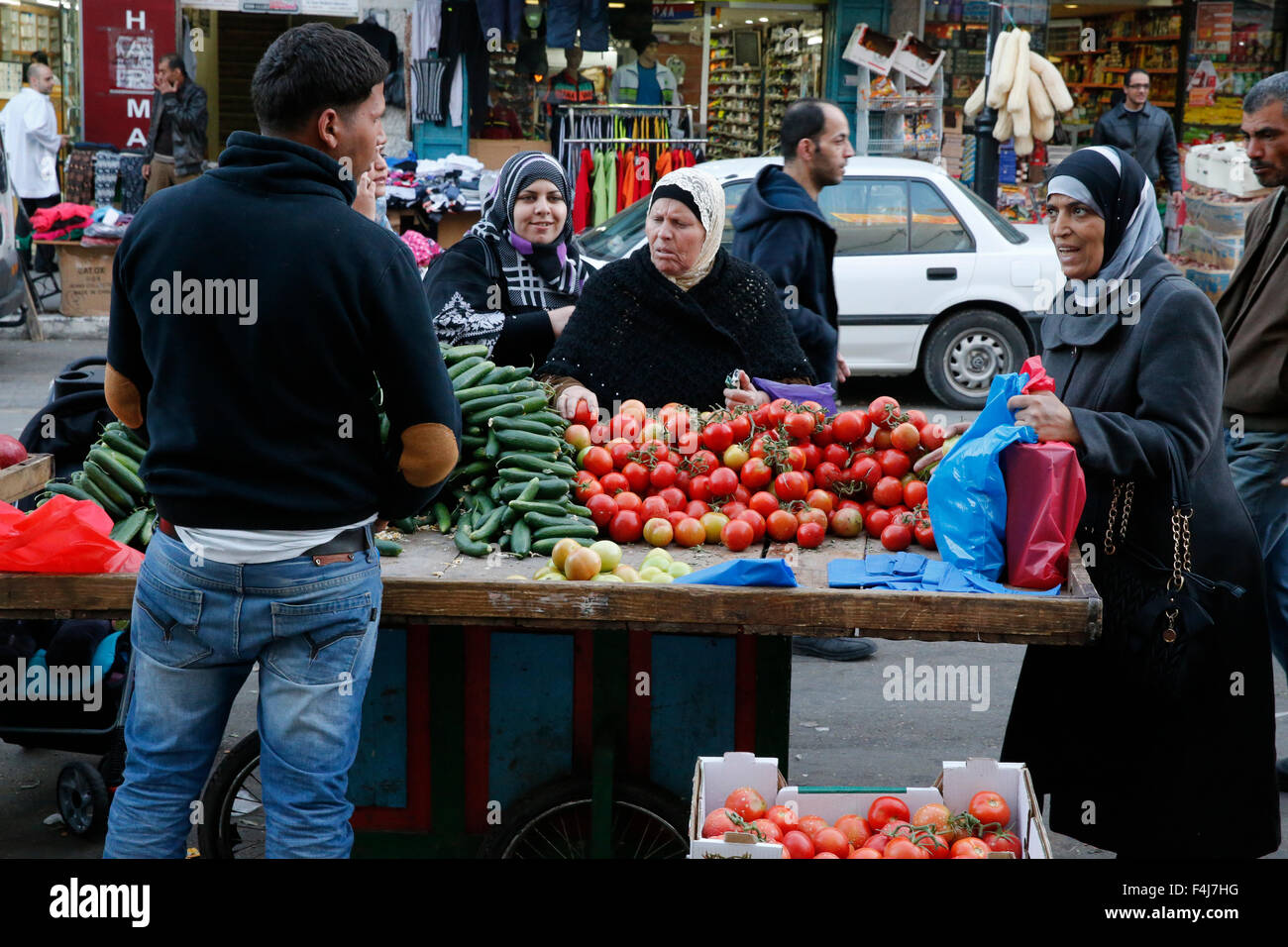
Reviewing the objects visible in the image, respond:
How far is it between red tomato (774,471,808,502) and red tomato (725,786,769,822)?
43.5 inches

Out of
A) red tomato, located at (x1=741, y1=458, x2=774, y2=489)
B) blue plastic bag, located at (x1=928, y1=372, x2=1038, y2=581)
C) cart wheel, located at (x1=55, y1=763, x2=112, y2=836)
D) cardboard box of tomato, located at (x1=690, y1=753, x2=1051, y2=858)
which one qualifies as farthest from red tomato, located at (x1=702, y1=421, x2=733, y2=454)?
cart wheel, located at (x1=55, y1=763, x2=112, y2=836)

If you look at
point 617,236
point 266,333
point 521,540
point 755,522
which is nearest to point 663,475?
point 755,522

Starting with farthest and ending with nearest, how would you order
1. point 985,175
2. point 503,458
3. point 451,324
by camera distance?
1. point 985,175
2. point 451,324
3. point 503,458

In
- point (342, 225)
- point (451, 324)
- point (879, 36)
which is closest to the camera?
point (342, 225)

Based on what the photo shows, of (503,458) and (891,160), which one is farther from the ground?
(891,160)

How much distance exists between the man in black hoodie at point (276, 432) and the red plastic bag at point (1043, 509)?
1.36m

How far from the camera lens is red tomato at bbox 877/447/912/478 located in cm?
390

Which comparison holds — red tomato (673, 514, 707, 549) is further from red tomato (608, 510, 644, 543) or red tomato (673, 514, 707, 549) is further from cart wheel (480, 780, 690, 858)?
cart wheel (480, 780, 690, 858)

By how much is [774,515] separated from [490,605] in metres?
0.95

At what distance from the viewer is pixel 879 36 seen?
1432cm

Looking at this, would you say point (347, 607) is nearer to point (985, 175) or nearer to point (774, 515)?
point (774, 515)

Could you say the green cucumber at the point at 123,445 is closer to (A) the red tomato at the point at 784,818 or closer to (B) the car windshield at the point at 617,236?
(A) the red tomato at the point at 784,818

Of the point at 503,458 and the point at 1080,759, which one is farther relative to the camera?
the point at 503,458
